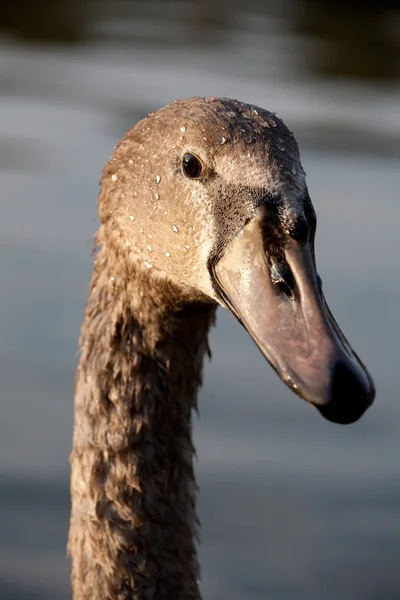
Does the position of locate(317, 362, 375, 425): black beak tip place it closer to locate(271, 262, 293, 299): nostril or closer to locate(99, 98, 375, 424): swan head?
locate(99, 98, 375, 424): swan head

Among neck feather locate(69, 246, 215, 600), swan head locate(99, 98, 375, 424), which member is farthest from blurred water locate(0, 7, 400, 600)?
swan head locate(99, 98, 375, 424)

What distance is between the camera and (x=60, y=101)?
34.0 feet

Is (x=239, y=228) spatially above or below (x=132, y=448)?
above

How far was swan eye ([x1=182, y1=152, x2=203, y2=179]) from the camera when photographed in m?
3.53

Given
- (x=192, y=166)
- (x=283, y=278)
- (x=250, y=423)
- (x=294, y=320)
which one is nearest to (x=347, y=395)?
(x=294, y=320)

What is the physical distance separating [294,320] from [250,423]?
10.7ft

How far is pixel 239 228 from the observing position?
3357mm

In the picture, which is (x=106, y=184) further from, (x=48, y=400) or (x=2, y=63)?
(x=2, y=63)

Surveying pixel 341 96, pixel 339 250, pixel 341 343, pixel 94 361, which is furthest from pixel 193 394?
pixel 341 96

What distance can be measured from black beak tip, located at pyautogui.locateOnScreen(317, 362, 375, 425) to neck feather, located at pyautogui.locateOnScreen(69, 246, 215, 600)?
89 cm

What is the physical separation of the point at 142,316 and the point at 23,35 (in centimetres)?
924

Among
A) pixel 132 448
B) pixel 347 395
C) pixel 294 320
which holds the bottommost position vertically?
pixel 347 395

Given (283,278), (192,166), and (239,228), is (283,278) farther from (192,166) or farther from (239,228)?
(192,166)

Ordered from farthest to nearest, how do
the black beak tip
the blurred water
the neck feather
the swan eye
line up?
the blurred water, the neck feather, the swan eye, the black beak tip
